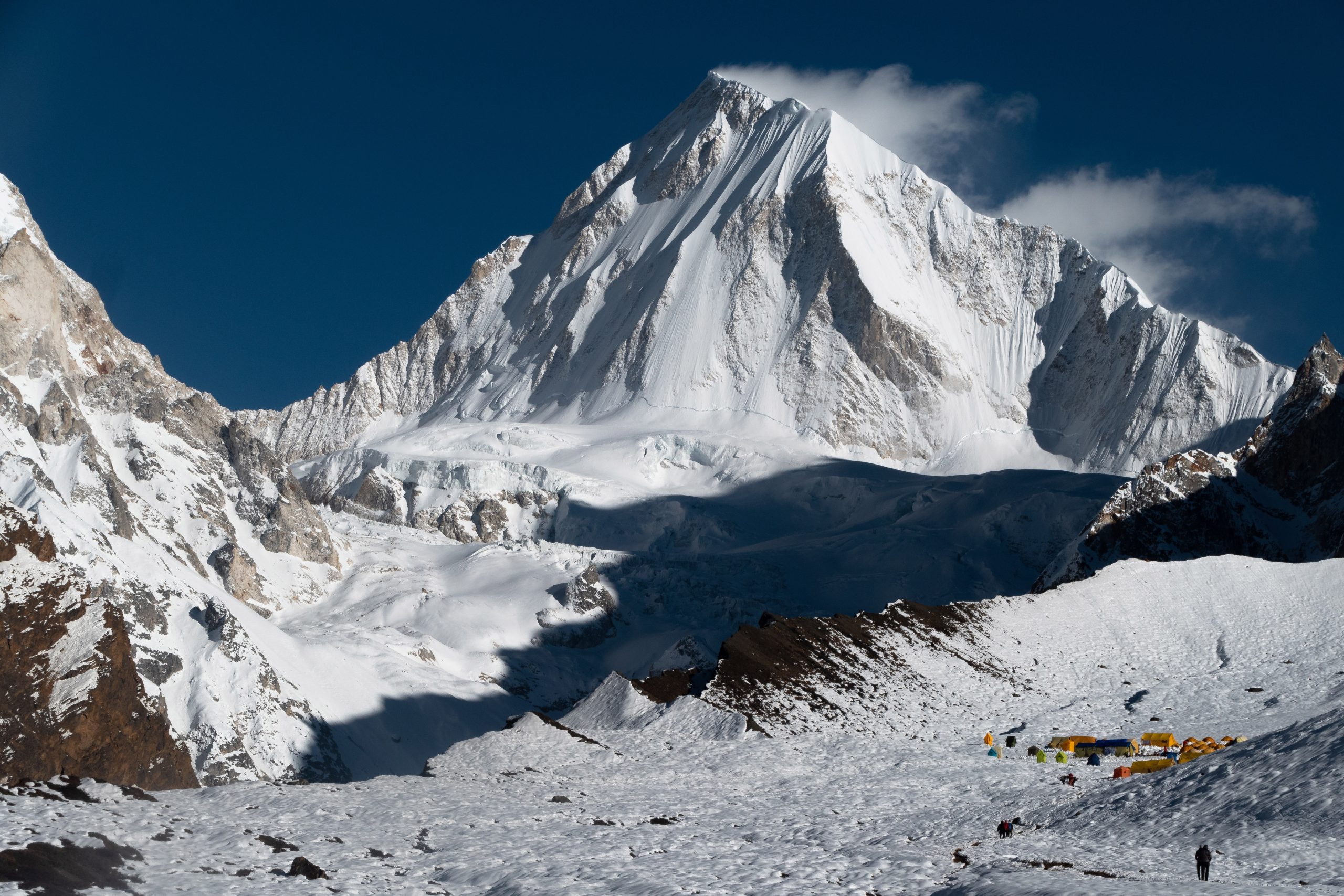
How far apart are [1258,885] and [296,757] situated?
106469 mm

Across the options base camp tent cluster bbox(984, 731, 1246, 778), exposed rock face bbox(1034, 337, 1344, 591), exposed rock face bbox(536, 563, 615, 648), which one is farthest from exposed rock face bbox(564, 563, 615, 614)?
base camp tent cluster bbox(984, 731, 1246, 778)

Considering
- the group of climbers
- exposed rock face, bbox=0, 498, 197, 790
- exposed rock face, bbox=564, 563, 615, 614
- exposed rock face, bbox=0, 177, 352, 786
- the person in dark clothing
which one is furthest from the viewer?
exposed rock face, bbox=564, 563, 615, 614

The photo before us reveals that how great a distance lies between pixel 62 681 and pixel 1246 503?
449 feet

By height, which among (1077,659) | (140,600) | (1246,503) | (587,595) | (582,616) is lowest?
(1077,659)

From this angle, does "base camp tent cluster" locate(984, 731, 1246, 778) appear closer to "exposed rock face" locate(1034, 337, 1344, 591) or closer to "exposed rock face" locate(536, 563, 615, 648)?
"exposed rock face" locate(1034, 337, 1344, 591)

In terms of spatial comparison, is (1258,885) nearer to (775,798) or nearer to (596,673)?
(775,798)

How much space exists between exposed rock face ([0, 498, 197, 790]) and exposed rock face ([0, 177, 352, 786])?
0.41 ft

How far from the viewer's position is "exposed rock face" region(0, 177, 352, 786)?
260 feet

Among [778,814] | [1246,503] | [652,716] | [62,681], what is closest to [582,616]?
[1246,503]

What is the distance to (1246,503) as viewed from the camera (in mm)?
166375

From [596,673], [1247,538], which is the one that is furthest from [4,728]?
[1247,538]

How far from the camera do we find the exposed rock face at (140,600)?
7931 centimetres

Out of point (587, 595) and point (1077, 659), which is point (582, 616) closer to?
point (587, 595)

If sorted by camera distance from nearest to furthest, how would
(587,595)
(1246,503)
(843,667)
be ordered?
(843,667)
(1246,503)
(587,595)
